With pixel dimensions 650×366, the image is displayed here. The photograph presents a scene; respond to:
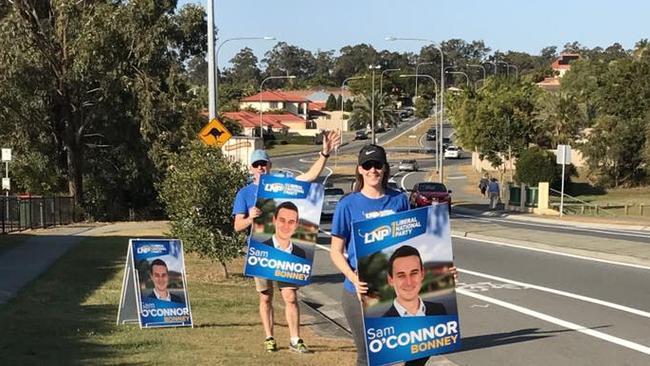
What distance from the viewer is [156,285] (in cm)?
907

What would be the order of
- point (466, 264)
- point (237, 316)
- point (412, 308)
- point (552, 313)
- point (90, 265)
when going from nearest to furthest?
point (412, 308) < point (237, 316) < point (552, 313) < point (90, 265) < point (466, 264)

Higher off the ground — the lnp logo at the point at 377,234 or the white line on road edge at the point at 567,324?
the lnp logo at the point at 377,234

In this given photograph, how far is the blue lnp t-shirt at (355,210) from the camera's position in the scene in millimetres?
5523

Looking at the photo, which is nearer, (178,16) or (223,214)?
(223,214)

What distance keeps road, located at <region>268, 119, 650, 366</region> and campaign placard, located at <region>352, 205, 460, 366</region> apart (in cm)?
318

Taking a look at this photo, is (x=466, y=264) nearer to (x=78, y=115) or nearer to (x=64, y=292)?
(x=64, y=292)

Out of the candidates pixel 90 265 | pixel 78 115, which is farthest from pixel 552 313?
pixel 78 115

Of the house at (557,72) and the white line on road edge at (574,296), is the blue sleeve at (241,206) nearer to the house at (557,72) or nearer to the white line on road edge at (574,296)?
the white line on road edge at (574,296)

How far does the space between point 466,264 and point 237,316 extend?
850cm

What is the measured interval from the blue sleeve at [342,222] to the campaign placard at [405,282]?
39cm

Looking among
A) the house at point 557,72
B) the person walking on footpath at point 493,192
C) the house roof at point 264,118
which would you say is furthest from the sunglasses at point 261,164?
the house at point 557,72

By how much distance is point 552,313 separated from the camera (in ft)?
36.6

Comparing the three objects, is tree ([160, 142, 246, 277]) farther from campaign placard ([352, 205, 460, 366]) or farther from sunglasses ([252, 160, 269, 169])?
campaign placard ([352, 205, 460, 366])

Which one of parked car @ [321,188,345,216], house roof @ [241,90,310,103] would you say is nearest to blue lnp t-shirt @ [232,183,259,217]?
parked car @ [321,188,345,216]
